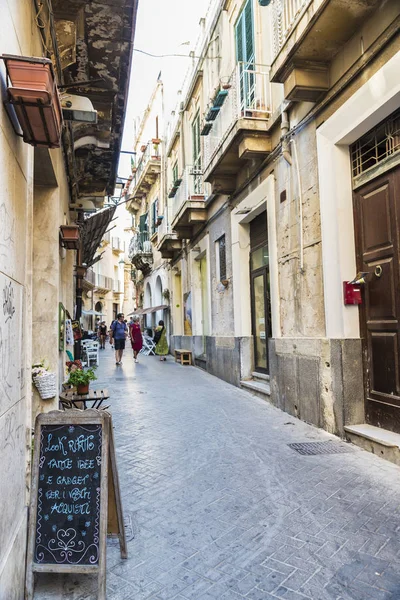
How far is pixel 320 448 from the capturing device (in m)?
4.92

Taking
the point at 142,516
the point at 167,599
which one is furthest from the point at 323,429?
the point at 167,599

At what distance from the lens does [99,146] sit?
8039 mm

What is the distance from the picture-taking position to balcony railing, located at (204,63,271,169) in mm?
7597

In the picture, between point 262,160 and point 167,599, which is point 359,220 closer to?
point 262,160

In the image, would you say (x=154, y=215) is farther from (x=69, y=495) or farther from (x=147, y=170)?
(x=69, y=495)

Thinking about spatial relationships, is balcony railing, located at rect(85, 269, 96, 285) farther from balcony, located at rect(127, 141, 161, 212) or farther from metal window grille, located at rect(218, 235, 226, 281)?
metal window grille, located at rect(218, 235, 226, 281)

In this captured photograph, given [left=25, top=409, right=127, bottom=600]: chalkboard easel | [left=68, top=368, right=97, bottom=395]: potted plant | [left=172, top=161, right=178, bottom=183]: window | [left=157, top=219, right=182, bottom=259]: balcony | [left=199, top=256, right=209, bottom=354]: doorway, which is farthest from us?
[left=172, top=161, right=178, bottom=183]: window

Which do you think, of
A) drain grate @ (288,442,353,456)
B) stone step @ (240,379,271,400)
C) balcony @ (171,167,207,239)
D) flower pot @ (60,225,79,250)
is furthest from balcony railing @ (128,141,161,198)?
drain grate @ (288,442,353,456)

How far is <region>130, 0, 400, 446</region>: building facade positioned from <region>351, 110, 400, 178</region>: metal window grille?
17 millimetres

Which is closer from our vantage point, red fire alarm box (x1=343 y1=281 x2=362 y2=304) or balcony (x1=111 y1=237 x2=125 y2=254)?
red fire alarm box (x1=343 y1=281 x2=362 y2=304)

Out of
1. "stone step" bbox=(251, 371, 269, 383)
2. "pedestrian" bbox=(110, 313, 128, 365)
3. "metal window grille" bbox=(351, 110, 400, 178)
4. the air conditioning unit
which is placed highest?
the air conditioning unit

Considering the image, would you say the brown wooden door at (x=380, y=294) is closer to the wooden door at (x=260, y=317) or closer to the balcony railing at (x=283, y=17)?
the balcony railing at (x=283, y=17)

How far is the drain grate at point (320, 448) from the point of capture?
4.78 metres

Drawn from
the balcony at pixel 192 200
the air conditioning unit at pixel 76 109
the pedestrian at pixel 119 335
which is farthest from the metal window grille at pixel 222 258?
the air conditioning unit at pixel 76 109
